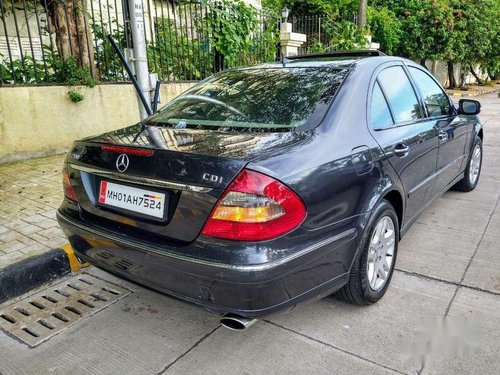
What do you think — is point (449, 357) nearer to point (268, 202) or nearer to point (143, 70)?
point (268, 202)

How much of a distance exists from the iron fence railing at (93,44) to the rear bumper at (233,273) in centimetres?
446

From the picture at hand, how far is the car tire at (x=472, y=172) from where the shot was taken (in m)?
4.98

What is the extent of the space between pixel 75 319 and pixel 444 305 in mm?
2426

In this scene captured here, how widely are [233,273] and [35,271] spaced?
1.99m

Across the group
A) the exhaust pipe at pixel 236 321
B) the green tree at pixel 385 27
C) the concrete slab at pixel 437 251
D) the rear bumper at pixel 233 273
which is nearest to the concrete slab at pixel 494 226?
the concrete slab at pixel 437 251

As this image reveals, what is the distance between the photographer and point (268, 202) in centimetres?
198

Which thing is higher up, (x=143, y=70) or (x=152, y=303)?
(x=143, y=70)

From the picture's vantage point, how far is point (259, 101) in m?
2.77

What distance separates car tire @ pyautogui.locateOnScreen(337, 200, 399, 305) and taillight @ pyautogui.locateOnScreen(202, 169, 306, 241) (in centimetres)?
74

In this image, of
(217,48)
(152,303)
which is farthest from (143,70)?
(217,48)

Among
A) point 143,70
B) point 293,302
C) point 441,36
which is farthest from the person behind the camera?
point 441,36

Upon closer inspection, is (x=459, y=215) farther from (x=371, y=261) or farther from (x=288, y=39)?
(x=288, y=39)

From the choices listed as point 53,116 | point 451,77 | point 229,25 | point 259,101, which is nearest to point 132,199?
point 259,101

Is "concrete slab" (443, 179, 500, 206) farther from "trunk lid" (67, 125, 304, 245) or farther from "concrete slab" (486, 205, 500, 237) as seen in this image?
"trunk lid" (67, 125, 304, 245)
